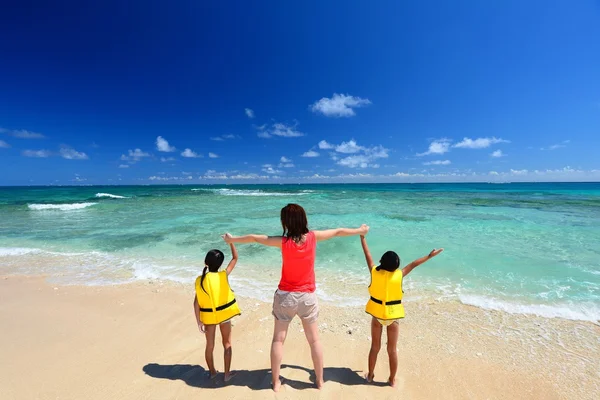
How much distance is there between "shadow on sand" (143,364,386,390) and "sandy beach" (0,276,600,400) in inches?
0.5

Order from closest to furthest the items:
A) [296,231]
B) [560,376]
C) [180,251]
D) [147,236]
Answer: [296,231]
[560,376]
[180,251]
[147,236]

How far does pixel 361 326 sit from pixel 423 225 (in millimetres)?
11793

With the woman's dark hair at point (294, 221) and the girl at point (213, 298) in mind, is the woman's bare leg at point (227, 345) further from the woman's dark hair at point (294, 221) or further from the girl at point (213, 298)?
the woman's dark hair at point (294, 221)

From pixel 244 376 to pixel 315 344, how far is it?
1.14 metres

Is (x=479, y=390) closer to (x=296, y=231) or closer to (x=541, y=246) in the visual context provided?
(x=296, y=231)

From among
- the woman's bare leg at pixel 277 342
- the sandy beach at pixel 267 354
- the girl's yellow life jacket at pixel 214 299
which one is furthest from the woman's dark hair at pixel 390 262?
the girl's yellow life jacket at pixel 214 299

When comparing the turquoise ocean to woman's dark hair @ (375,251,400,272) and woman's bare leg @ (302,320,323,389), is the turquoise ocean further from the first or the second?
woman's dark hair @ (375,251,400,272)

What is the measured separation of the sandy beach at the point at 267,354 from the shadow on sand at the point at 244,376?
0.01m

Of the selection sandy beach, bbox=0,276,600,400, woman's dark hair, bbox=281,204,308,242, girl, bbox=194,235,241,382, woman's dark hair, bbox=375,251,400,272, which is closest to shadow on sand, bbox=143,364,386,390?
sandy beach, bbox=0,276,600,400

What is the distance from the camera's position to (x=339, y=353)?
3.98 meters

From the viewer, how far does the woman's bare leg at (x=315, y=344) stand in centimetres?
295

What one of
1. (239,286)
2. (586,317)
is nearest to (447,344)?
(586,317)

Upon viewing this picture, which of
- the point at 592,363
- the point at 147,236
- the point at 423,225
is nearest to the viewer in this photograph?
the point at 592,363

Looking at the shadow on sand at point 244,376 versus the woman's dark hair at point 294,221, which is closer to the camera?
the woman's dark hair at point 294,221
